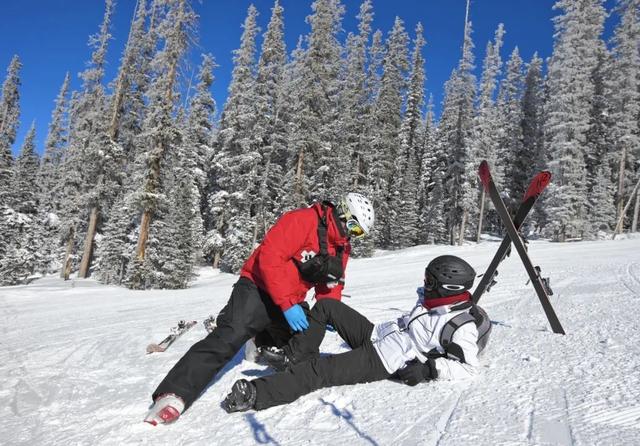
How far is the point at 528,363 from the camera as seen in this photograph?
358cm

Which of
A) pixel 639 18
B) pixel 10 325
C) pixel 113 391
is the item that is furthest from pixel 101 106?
pixel 639 18

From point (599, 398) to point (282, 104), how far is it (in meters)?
32.6

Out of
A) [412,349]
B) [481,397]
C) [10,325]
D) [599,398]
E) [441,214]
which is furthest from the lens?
[441,214]

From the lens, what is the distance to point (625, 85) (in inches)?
1329

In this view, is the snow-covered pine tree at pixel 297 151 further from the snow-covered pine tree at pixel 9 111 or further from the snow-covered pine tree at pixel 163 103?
the snow-covered pine tree at pixel 9 111

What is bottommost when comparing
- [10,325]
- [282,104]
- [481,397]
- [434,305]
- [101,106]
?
[10,325]

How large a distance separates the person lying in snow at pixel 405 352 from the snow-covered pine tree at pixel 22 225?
35068mm

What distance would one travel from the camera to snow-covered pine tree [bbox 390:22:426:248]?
42500 millimetres

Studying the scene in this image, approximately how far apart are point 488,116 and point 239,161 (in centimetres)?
2314

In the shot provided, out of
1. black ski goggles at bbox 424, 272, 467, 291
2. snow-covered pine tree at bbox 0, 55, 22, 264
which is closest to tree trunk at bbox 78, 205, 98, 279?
snow-covered pine tree at bbox 0, 55, 22, 264

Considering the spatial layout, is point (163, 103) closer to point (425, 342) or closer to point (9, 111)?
point (425, 342)

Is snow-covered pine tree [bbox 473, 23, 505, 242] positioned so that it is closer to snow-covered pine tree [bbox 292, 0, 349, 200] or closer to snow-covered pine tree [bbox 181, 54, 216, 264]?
snow-covered pine tree [bbox 292, 0, 349, 200]

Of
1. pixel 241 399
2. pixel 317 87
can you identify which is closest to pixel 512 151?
pixel 317 87

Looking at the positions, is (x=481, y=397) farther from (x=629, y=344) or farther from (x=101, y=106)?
(x=101, y=106)
